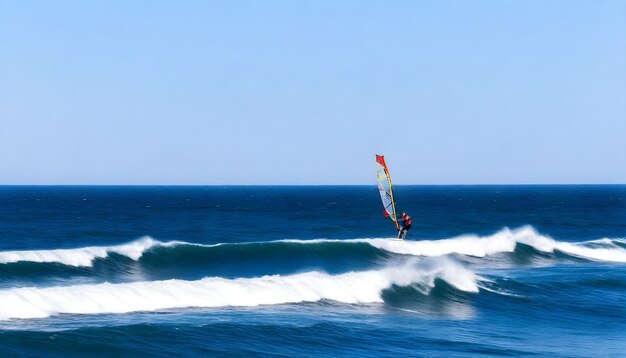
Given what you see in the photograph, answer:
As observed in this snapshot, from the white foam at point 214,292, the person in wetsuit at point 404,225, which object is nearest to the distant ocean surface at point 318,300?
the white foam at point 214,292

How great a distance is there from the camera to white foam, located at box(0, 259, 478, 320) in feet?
62.4

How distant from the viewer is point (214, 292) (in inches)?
859

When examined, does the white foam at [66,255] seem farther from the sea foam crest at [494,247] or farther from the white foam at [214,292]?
the sea foam crest at [494,247]

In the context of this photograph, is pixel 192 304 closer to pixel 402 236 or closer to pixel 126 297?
pixel 126 297

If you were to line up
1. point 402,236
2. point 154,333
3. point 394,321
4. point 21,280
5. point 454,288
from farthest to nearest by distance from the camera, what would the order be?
point 402,236 < point 21,280 < point 454,288 < point 394,321 < point 154,333

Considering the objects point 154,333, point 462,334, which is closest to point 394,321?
point 462,334

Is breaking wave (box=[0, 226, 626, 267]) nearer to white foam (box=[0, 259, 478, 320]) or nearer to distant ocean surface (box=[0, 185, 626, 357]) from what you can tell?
distant ocean surface (box=[0, 185, 626, 357])

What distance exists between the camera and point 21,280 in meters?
26.9

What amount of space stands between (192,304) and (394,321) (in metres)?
5.23

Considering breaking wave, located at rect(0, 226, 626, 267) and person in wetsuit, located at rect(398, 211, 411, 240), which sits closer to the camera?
breaking wave, located at rect(0, 226, 626, 267)

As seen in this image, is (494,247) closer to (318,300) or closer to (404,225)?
(404,225)

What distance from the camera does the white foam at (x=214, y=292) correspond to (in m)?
19.0

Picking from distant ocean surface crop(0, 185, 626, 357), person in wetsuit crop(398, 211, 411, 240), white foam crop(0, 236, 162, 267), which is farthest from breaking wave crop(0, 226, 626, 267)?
person in wetsuit crop(398, 211, 411, 240)

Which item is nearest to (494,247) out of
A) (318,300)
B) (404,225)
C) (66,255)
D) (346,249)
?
(404,225)
